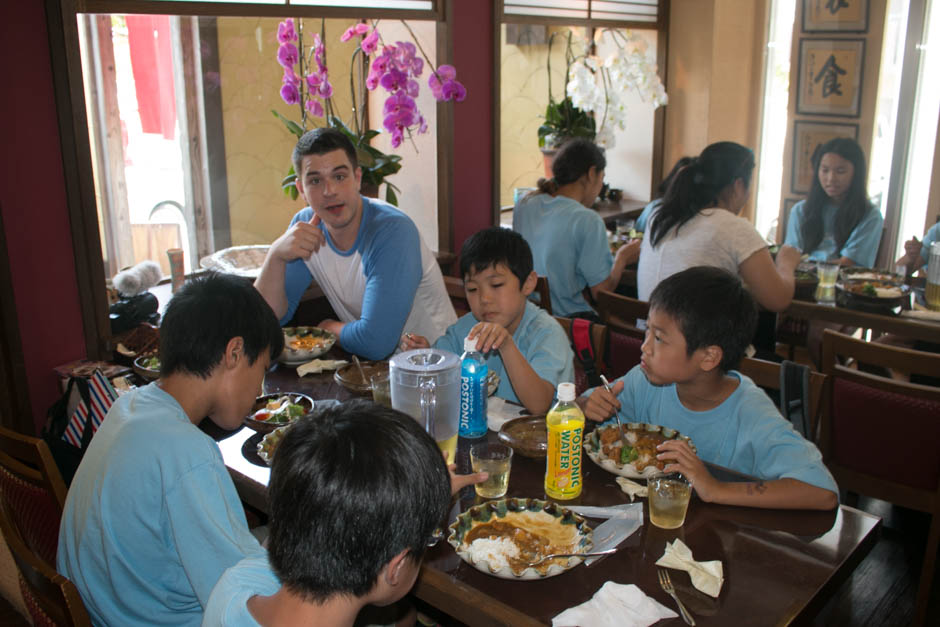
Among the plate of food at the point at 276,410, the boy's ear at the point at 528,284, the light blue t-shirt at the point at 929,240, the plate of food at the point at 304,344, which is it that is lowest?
the plate of food at the point at 276,410

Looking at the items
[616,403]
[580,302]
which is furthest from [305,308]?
[616,403]

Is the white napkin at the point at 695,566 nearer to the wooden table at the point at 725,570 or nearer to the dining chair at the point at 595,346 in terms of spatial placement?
the wooden table at the point at 725,570

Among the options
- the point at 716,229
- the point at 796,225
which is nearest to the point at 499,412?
the point at 716,229

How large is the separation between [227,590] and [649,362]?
1.05m

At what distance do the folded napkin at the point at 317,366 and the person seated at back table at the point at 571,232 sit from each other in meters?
1.31

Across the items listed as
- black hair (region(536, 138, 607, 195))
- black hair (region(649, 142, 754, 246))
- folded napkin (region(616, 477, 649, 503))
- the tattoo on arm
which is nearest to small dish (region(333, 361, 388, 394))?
folded napkin (region(616, 477, 649, 503))

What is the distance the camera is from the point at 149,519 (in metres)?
1.30

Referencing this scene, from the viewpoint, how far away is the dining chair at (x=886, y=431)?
2188mm

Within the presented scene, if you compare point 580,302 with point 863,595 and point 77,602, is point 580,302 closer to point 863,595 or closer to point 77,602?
point 863,595

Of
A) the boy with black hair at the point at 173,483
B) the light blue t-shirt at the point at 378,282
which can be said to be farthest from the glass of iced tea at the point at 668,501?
the light blue t-shirt at the point at 378,282

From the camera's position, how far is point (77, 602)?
1.17 meters

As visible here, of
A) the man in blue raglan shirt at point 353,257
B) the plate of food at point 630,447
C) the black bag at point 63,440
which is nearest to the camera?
the plate of food at point 630,447

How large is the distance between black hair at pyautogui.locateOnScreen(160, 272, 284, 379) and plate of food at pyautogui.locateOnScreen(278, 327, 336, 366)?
83cm

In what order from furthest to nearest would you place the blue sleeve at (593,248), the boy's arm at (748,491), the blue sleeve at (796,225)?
the blue sleeve at (796,225), the blue sleeve at (593,248), the boy's arm at (748,491)
